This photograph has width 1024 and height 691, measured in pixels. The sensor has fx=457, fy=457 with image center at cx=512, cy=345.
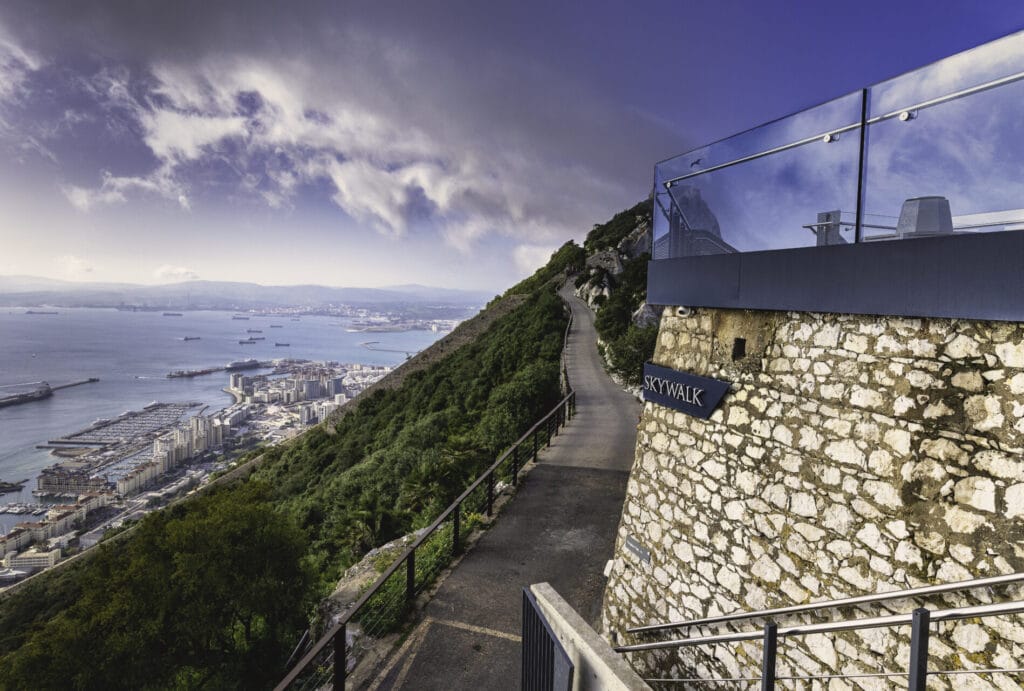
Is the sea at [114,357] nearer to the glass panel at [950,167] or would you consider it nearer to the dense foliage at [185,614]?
the dense foliage at [185,614]

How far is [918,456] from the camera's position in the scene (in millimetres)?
2568

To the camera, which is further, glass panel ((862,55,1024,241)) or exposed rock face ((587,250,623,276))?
exposed rock face ((587,250,623,276))

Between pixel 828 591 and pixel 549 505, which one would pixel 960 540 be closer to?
pixel 828 591

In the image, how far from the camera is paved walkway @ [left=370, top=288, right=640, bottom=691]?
184 inches

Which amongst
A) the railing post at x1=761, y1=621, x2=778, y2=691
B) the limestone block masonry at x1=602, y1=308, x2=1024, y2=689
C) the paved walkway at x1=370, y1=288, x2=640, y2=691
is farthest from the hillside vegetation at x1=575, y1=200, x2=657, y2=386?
the railing post at x1=761, y1=621, x2=778, y2=691

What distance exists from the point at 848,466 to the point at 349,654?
5249 mm

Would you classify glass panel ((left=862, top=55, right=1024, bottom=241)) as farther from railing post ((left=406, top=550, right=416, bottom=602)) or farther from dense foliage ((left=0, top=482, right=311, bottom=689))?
dense foliage ((left=0, top=482, right=311, bottom=689))

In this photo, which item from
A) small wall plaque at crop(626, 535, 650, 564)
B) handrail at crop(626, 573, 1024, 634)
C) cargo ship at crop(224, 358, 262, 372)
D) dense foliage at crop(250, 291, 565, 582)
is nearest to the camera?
handrail at crop(626, 573, 1024, 634)

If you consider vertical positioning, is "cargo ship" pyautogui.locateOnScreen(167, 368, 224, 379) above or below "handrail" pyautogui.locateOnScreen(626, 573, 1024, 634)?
below

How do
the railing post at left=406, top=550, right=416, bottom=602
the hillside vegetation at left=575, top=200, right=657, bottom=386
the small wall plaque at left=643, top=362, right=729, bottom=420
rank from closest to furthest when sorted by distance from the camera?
1. the small wall plaque at left=643, top=362, right=729, bottom=420
2. the railing post at left=406, top=550, right=416, bottom=602
3. the hillside vegetation at left=575, top=200, right=657, bottom=386

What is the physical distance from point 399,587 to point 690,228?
5.48m

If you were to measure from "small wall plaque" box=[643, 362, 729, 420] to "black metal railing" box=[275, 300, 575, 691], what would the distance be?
3131mm

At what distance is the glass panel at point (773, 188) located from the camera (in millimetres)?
3047

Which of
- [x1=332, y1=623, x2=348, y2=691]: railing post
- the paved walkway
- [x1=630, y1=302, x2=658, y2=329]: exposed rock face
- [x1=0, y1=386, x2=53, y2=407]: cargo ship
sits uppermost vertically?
[x1=630, y1=302, x2=658, y2=329]: exposed rock face
